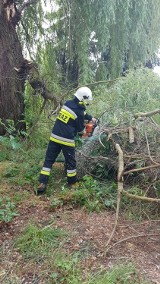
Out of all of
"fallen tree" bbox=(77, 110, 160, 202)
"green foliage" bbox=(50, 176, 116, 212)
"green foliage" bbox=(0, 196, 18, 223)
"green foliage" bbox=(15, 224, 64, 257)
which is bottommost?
"green foliage" bbox=(15, 224, 64, 257)

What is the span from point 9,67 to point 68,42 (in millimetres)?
1500

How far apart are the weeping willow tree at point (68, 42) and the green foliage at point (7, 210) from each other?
2951mm

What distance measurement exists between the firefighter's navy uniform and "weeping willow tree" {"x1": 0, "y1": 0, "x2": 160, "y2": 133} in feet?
7.05

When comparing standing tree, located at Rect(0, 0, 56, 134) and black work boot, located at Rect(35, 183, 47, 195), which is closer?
black work boot, located at Rect(35, 183, 47, 195)

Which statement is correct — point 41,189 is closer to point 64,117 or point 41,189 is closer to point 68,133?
point 68,133

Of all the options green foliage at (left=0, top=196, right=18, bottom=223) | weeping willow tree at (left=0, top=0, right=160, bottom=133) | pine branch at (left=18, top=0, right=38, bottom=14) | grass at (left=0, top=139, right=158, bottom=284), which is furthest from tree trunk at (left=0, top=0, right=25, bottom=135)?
green foliage at (left=0, top=196, right=18, bottom=223)

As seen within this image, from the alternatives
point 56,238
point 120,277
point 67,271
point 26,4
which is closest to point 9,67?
point 26,4

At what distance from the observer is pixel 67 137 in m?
4.49

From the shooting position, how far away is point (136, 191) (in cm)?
412

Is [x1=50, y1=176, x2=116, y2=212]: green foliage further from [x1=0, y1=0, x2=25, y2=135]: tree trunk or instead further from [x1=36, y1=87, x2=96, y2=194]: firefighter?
[x1=0, y1=0, x2=25, y2=135]: tree trunk

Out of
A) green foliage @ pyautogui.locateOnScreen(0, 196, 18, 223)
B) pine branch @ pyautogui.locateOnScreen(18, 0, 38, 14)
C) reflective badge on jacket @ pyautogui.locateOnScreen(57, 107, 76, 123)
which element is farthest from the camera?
pine branch @ pyautogui.locateOnScreen(18, 0, 38, 14)

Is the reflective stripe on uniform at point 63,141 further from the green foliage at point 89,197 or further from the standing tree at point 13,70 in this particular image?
the standing tree at point 13,70

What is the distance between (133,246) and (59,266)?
81cm

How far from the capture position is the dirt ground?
9.52 feet
